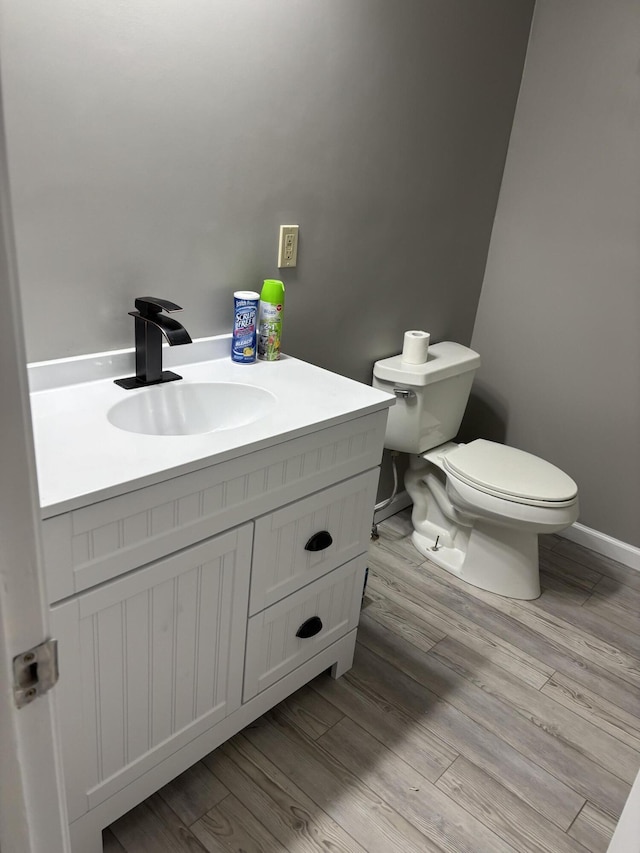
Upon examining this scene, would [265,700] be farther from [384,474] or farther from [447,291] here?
[447,291]

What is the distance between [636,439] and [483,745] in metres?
1.30

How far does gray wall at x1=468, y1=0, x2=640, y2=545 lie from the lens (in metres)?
2.26

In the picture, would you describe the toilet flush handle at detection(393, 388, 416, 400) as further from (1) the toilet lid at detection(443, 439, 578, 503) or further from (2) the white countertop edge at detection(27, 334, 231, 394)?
(2) the white countertop edge at detection(27, 334, 231, 394)

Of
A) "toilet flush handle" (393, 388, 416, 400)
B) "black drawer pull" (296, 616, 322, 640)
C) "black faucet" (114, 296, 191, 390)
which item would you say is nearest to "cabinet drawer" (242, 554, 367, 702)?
"black drawer pull" (296, 616, 322, 640)

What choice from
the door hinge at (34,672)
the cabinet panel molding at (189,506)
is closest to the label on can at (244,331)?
the cabinet panel molding at (189,506)

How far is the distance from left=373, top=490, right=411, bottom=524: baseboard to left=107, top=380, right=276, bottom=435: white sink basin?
1146 mm

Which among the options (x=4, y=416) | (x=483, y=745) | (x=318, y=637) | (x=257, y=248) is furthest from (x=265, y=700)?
(x=4, y=416)

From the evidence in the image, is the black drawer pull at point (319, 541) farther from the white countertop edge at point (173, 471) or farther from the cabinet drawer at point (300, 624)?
the white countertop edge at point (173, 471)

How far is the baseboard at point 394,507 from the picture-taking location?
8.60 ft

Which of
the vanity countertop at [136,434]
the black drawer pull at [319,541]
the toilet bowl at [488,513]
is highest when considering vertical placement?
the vanity countertop at [136,434]

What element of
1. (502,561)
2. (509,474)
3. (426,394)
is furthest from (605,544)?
(426,394)

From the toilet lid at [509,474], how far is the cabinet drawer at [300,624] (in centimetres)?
60

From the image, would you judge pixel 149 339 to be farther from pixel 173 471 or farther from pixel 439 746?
pixel 439 746

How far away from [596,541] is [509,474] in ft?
2.22
